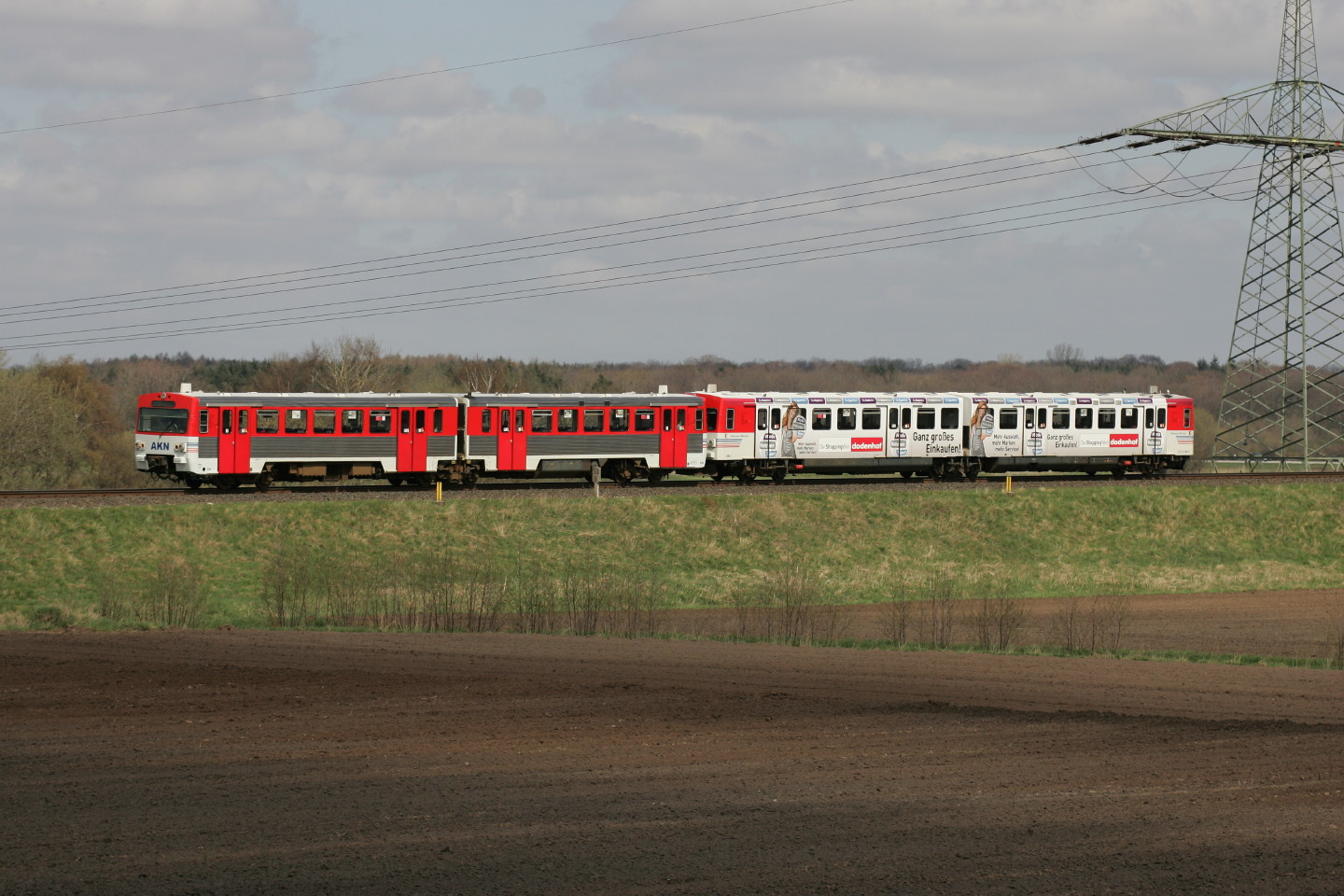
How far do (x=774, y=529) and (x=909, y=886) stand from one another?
99.0 feet

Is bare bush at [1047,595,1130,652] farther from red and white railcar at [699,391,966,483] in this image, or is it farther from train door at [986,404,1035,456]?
train door at [986,404,1035,456]

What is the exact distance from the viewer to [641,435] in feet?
151

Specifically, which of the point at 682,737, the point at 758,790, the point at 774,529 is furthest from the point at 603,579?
the point at 758,790

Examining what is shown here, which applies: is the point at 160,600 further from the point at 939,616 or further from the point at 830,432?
the point at 830,432

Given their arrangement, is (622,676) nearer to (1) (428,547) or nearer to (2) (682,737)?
(2) (682,737)

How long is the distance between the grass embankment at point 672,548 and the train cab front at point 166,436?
4.98 meters

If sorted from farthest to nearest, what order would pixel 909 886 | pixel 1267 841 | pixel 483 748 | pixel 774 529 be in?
pixel 774 529 < pixel 483 748 < pixel 1267 841 < pixel 909 886

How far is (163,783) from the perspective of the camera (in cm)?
1327

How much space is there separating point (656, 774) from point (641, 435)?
32294 mm

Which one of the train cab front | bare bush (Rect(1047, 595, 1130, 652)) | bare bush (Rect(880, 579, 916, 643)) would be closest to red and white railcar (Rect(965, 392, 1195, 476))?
bare bush (Rect(880, 579, 916, 643))

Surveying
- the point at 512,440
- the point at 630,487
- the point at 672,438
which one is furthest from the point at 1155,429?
the point at 512,440

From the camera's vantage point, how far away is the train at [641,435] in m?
41.2

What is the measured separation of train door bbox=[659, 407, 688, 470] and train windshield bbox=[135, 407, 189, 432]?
15042 mm

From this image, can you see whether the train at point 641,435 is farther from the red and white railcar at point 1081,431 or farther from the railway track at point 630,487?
the railway track at point 630,487
